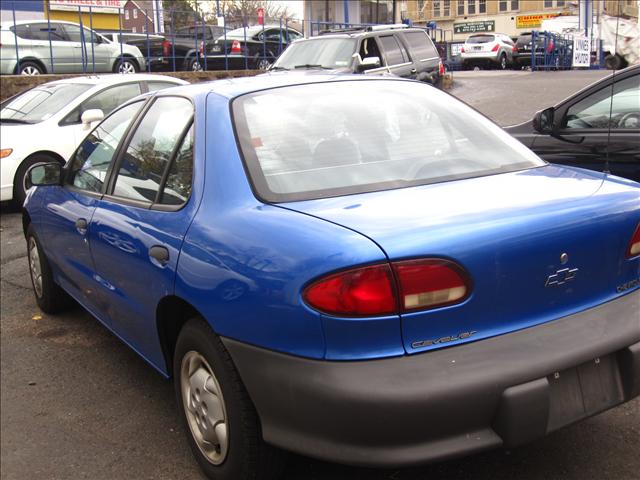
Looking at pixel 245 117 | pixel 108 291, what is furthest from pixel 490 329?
pixel 108 291

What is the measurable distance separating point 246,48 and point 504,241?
62.0 ft

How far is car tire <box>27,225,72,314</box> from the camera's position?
4.91m

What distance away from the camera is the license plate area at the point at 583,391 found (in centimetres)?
234

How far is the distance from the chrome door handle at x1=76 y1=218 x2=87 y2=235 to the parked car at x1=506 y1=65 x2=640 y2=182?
336cm

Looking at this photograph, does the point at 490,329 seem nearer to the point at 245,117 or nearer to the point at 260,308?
the point at 260,308

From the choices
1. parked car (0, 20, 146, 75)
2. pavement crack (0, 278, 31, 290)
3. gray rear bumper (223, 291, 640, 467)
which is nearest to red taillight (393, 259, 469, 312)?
gray rear bumper (223, 291, 640, 467)

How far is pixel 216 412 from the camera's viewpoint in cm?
274

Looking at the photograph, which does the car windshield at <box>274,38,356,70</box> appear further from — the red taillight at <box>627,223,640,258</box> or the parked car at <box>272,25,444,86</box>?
the red taillight at <box>627,223,640,258</box>

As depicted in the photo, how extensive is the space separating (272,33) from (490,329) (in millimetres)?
20462

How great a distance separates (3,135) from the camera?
8383 mm

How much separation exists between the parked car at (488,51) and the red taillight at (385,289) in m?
32.7

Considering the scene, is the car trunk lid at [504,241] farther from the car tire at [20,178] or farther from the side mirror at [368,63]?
the side mirror at [368,63]

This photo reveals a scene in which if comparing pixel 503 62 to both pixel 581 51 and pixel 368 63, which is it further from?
pixel 368 63

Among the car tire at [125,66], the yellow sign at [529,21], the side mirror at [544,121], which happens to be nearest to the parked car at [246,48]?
the car tire at [125,66]
